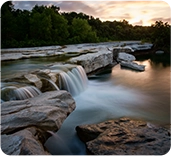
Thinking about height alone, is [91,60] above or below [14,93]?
above

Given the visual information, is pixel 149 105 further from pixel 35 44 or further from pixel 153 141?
pixel 35 44

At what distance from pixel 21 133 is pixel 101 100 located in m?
4.58

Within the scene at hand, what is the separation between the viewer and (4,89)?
4742 mm

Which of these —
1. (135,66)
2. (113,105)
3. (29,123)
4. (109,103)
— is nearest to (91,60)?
(135,66)

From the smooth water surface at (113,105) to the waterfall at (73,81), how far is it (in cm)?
29

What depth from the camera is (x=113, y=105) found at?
655cm

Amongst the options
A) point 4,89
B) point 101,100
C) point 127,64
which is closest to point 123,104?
point 101,100

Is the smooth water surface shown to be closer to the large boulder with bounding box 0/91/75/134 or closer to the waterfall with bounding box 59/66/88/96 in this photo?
the waterfall with bounding box 59/66/88/96

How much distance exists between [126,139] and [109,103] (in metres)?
3.33

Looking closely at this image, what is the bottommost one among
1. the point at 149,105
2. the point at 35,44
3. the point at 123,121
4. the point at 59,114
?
the point at 149,105

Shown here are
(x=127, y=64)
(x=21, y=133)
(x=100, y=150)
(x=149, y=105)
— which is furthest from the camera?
(x=127, y=64)

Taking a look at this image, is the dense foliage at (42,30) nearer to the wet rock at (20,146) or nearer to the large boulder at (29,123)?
the large boulder at (29,123)

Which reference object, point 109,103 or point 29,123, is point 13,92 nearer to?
point 29,123

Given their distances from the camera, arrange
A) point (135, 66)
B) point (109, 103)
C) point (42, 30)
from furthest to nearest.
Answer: point (42, 30), point (135, 66), point (109, 103)
